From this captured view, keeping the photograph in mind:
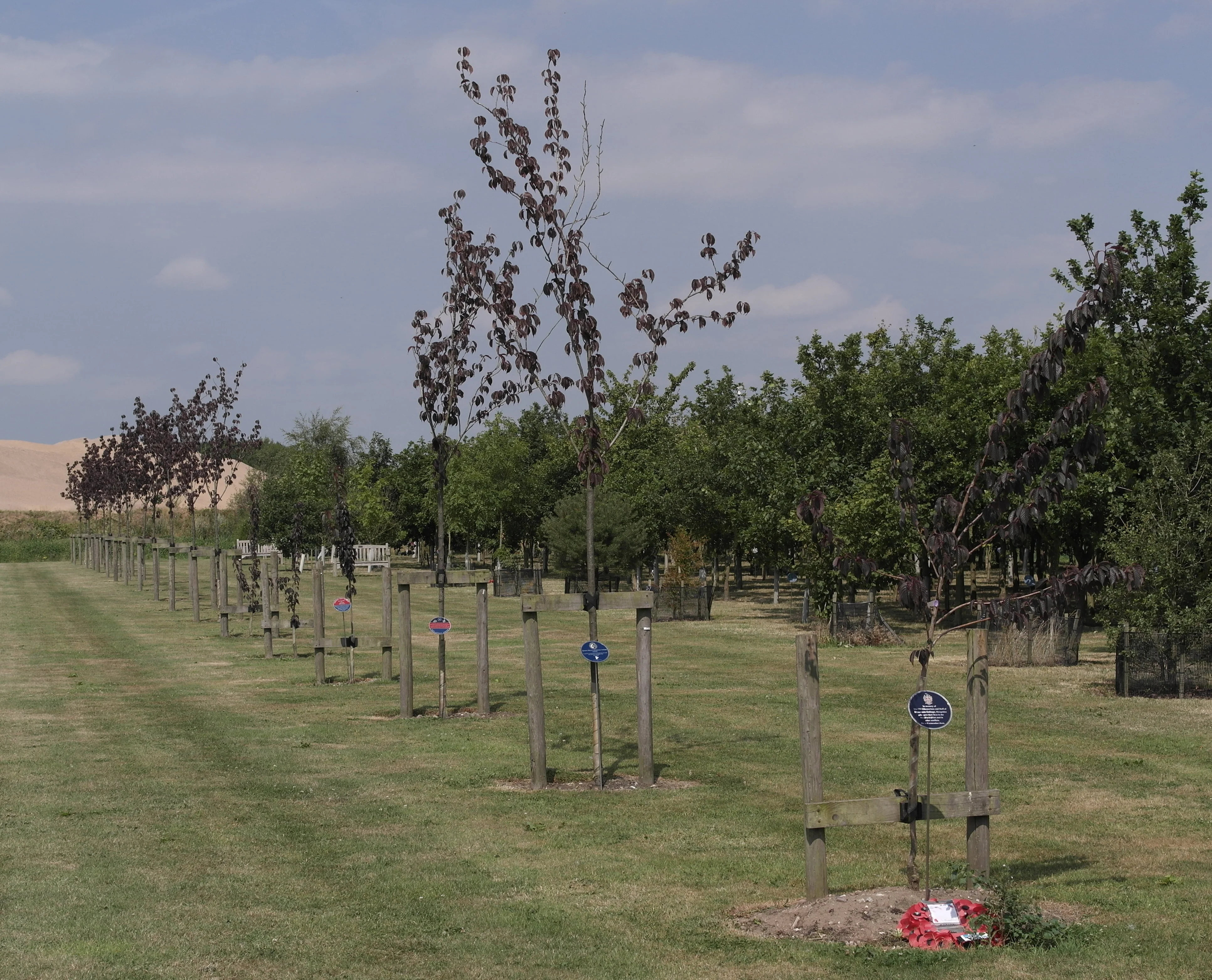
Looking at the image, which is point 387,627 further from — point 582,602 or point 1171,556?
point 1171,556

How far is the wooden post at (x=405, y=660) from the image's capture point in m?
18.1


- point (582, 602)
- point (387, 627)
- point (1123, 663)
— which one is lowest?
point (1123, 663)

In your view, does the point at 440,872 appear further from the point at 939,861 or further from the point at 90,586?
the point at 90,586

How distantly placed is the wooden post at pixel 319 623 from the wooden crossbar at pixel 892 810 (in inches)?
567

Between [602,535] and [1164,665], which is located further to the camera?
[602,535]

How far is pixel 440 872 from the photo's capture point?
9.80 metres

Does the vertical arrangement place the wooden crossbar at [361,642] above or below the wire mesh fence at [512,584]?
above

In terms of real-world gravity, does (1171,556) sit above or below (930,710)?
above

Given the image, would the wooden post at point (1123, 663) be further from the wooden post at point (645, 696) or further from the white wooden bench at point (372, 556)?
the white wooden bench at point (372, 556)

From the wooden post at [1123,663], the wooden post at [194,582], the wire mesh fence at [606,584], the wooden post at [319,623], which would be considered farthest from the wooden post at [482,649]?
the wire mesh fence at [606,584]

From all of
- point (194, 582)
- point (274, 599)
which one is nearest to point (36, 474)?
point (194, 582)

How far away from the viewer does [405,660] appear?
18.1 m

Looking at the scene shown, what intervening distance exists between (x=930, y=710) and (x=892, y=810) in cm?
72

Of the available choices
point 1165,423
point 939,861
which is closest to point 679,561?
point 1165,423
